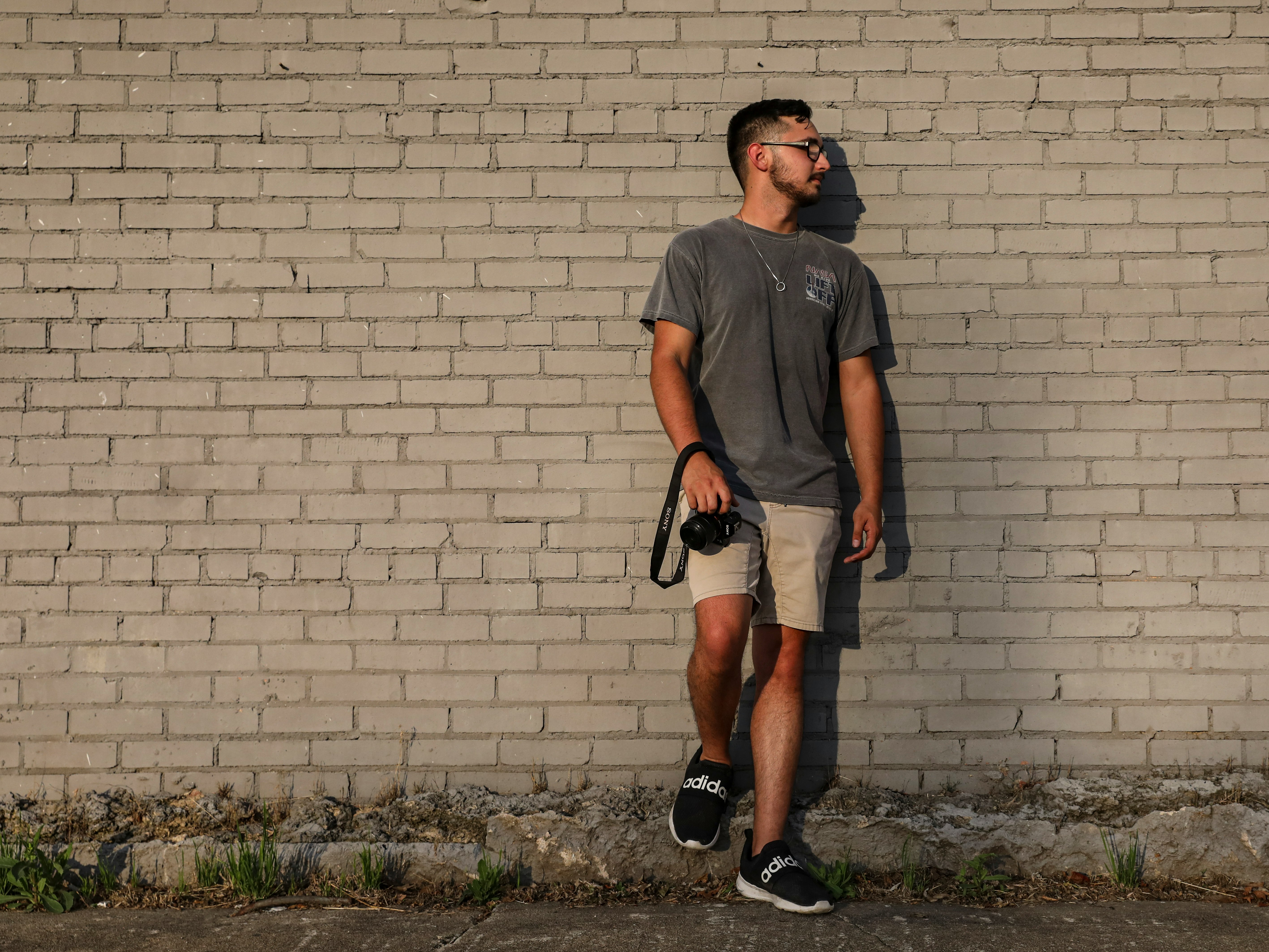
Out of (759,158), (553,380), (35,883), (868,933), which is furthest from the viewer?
(553,380)

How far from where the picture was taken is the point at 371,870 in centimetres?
304

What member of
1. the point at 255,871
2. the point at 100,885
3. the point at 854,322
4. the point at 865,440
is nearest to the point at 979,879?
the point at 865,440

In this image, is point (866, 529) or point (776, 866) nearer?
point (776, 866)

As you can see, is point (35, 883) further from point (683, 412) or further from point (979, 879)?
point (979, 879)

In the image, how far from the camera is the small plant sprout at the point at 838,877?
2994 mm

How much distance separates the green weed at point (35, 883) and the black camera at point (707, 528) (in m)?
2.27

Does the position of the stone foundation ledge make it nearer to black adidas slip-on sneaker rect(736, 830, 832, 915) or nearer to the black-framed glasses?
black adidas slip-on sneaker rect(736, 830, 832, 915)

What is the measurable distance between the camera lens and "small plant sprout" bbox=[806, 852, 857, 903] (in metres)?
1.18

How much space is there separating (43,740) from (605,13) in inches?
135

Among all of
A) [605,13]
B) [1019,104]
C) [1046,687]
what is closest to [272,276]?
[605,13]

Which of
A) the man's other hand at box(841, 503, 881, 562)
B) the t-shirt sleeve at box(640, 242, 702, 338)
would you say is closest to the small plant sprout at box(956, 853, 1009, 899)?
the man's other hand at box(841, 503, 881, 562)

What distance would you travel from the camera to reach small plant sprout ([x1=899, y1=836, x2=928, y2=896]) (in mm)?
3084

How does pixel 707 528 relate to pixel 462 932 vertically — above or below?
above

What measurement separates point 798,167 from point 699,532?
140 centimetres
